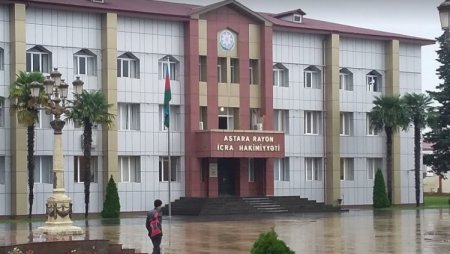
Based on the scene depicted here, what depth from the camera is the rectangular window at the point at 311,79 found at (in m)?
61.2

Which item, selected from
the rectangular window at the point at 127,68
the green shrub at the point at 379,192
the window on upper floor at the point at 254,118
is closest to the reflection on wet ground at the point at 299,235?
the rectangular window at the point at 127,68

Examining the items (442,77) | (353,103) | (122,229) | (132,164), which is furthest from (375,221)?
(442,77)

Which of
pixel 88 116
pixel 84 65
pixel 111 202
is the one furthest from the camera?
pixel 84 65

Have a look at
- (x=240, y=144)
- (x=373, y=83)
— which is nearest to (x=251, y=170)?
(x=240, y=144)

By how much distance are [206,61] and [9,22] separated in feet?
39.6

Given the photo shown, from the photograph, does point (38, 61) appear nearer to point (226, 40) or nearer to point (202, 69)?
point (202, 69)

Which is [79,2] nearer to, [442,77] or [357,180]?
[357,180]

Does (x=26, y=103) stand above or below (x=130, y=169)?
above

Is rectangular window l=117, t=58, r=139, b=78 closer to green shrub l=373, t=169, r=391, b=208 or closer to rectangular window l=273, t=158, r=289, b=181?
rectangular window l=273, t=158, r=289, b=181

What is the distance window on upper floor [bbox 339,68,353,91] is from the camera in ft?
205

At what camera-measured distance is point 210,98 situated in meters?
56.0

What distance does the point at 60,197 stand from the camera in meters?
30.2

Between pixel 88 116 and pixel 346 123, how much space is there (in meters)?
20.7

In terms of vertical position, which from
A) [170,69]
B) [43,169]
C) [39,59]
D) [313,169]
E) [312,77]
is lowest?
[313,169]
